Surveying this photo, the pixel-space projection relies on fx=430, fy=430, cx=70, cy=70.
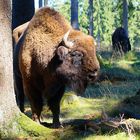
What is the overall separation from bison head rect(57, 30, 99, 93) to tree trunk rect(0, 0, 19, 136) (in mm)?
1318

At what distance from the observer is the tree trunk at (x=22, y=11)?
11.5 m

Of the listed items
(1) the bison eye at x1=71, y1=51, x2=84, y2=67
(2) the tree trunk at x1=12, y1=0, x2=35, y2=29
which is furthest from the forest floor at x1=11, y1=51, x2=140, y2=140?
(2) the tree trunk at x1=12, y1=0, x2=35, y2=29

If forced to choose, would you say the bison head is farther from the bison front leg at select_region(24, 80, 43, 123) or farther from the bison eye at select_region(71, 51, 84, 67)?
the bison front leg at select_region(24, 80, 43, 123)

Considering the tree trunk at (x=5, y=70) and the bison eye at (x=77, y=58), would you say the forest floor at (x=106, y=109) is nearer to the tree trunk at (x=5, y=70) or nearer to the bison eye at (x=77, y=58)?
the tree trunk at (x=5, y=70)

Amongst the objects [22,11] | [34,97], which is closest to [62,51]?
[34,97]

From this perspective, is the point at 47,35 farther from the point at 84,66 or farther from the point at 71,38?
the point at 84,66

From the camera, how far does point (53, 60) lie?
6.51 m

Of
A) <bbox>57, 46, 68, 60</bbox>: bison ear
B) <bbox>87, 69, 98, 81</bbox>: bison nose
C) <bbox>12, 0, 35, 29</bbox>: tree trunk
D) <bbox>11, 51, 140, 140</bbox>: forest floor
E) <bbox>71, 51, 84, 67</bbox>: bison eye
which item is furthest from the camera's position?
<bbox>12, 0, 35, 29</bbox>: tree trunk

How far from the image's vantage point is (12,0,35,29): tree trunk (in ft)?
37.8

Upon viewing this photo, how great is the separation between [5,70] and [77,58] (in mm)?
1432

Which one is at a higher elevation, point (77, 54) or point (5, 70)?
point (5, 70)

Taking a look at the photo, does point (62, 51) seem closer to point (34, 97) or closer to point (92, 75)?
point (92, 75)

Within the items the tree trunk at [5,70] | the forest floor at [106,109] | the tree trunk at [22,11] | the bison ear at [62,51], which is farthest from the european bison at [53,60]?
the tree trunk at [22,11]

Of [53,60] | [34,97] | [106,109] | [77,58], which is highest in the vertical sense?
[77,58]
